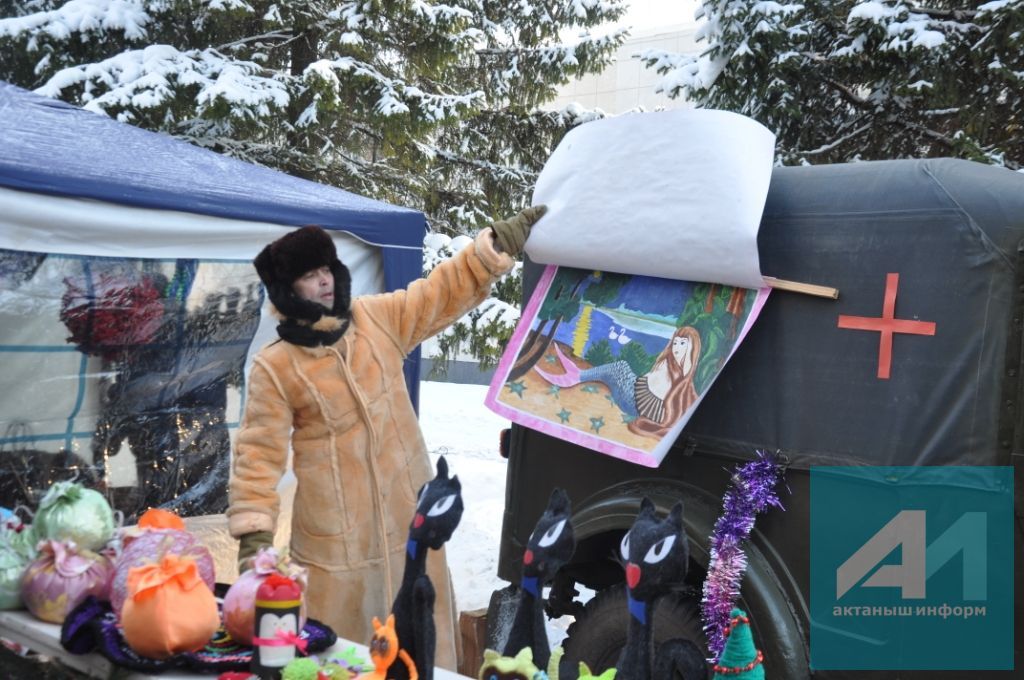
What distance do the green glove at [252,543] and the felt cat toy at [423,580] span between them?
3.32 ft

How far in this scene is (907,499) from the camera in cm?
260

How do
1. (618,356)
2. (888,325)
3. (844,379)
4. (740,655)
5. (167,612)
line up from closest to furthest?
(740,655)
(167,612)
(888,325)
(844,379)
(618,356)

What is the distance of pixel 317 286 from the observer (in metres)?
2.94

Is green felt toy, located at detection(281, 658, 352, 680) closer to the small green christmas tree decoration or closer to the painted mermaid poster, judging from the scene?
the small green christmas tree decoration

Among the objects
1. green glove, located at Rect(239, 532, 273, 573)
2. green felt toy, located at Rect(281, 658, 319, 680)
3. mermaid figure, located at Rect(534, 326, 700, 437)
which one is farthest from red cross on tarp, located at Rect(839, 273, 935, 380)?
green glove, located at Rect(239, 532, 273, 573)

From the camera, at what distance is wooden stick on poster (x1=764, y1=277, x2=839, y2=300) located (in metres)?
2.79

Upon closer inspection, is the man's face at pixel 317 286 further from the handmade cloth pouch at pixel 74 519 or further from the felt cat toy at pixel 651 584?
the felt cat toy at pixel 651 584

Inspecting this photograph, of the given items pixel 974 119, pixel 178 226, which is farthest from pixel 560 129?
pixel 178 226

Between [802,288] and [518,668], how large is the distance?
168 centimetres

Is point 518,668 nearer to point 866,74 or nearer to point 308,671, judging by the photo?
point 308,671

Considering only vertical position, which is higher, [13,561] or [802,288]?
[802,288]

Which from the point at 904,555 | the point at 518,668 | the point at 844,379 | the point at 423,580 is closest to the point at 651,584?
the point at 518,668

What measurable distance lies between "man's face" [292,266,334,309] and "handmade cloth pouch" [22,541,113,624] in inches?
39.5

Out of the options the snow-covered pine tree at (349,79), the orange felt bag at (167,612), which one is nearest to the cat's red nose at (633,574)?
the orange felt bag at (167,612)
